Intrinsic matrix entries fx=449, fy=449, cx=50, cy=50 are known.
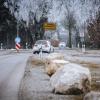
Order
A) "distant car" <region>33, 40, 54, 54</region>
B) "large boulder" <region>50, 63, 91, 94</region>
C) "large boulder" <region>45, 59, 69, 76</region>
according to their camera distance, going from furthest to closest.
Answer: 1. "distant car" <region>33, 40, 54, 54</region>
2. "large boulder" <region>45, 59, 69, 76</region>
3. "large boulder" <region>50, 63, 91, 94</region>

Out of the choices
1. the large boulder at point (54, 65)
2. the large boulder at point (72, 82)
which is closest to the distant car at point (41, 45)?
the large boulder at point (54, 65)

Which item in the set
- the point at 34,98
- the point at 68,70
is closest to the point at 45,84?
the point at 68,70

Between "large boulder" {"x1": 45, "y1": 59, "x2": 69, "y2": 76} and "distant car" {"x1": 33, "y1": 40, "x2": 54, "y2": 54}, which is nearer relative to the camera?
"large boulder" {"x1": 45, "y1": 59, "x2": 69, "y2": 76}

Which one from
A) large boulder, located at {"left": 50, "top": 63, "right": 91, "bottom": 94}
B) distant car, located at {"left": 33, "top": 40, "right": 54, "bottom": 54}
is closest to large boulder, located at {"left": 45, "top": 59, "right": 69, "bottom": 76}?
large boulder, located at {"left": 50, "top": 63, "right": 91, "bottom": 94}

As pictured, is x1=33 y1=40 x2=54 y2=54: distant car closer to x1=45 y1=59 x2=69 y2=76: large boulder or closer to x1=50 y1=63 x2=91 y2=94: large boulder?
x1=45 y1=59 x2=69 y2=76: large boulder

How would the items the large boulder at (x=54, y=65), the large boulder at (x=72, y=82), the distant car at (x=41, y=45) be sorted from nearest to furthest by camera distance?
the large boulder at (x=72, y=82) → the large boulder at (x=54, y=65) → the distant car at (x=41, y=45)

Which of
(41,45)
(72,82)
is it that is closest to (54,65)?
(72,82)

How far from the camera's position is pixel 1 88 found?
49.5 ft

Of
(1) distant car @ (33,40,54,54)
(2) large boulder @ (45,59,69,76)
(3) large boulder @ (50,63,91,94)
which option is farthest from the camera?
(1) distant car @ (33,40,54,54)

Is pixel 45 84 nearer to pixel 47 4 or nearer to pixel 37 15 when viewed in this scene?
pixel 37 15

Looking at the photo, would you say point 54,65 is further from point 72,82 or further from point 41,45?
point 41,45

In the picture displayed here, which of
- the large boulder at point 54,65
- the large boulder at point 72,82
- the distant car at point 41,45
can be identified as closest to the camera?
the large boulder at point 72,82

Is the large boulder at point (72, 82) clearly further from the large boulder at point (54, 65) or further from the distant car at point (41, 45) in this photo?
the distant car at point (41, 45)

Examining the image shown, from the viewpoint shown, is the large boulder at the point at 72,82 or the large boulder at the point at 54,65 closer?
the large boulder at the point at 72,82
